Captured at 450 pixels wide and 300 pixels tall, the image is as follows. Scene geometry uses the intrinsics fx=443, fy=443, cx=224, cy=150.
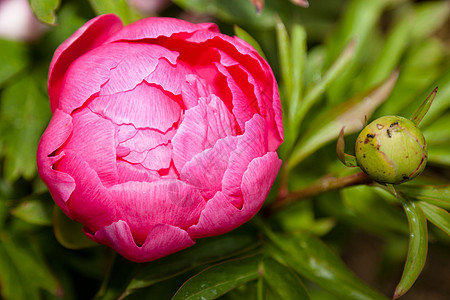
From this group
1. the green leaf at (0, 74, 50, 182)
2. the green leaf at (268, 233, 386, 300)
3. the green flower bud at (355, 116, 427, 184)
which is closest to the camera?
the green flower bud at (355, 116, 427, 184)

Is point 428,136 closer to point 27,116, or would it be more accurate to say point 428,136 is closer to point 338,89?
point 338,89

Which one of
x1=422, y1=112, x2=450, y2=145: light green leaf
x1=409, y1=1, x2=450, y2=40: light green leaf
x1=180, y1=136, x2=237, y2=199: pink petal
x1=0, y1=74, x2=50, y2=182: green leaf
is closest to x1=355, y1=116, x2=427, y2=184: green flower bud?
x1=180, y1=136, x2=237, y2=199: pink petal

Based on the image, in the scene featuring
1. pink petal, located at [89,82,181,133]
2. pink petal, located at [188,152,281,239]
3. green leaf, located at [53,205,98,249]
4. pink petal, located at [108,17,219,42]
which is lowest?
green leaf, located at [53,205,98,249]

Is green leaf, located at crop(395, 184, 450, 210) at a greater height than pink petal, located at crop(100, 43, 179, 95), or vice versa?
pink petal, located at crop(100, 43, 179, 95)

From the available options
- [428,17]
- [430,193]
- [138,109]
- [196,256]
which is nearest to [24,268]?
[196,256]

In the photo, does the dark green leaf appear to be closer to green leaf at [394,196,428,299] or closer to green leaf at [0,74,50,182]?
green leaf at [0,74,50,182]

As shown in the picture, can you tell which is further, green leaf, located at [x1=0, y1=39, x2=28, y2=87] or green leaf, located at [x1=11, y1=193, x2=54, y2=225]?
green leaf, located at [x1=0, y1=39, x2=28, y2=87]

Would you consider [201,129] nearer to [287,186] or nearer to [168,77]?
[168,77]

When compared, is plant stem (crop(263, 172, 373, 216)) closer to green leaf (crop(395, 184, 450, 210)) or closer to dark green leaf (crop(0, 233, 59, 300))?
green leaf (crop(395, 184, 450, 210))

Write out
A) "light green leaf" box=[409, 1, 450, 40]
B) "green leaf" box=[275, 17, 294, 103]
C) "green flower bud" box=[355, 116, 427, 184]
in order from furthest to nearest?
"light green leaf" box=[409, 1, 450, 40] < "green leaf" box=[275, 17, 294, 103] < "green flower bud" box=[355, 116, 427, 184]
